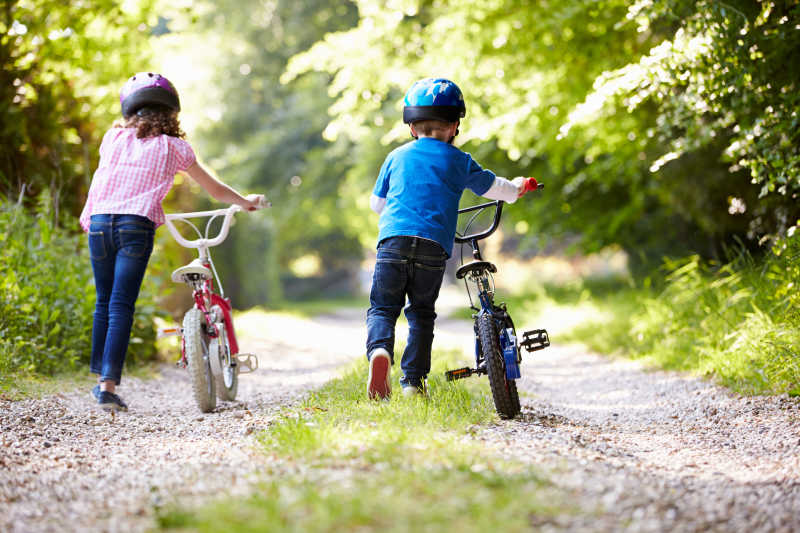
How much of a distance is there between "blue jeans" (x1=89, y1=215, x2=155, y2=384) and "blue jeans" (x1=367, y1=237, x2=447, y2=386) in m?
1.32

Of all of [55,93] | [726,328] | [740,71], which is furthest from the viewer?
[55,93]

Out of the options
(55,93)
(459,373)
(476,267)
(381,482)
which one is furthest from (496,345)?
(55,93)

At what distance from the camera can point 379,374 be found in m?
3.66

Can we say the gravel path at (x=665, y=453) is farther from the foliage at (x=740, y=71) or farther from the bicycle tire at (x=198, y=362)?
the bicycle tire at (x=198, y=362)

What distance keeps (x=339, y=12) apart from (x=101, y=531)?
15.0m

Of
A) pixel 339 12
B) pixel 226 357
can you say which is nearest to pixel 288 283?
pixel 339 12

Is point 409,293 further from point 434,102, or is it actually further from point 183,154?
point 183,154

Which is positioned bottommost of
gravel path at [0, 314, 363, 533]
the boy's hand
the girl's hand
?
gravel path at [0, 314, 363, 533]

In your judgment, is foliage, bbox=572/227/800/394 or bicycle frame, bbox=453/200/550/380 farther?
foliage, bbox=572/227/800/394

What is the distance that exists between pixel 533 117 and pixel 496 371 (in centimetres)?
555

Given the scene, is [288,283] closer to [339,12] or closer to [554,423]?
[339,12]

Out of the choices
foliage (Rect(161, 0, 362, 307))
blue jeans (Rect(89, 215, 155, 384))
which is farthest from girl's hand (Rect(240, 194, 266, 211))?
foliage (Rect(161, 0, 362, 307))

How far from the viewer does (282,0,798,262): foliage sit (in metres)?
4.81

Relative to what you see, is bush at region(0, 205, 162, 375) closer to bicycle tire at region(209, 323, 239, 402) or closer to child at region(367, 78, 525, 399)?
bicycle tire at region(209, 323, 239, 402)
